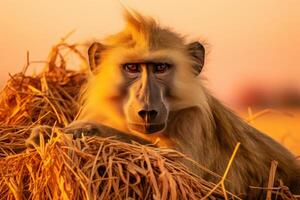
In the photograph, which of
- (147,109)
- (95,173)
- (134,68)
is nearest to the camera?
(95,173)

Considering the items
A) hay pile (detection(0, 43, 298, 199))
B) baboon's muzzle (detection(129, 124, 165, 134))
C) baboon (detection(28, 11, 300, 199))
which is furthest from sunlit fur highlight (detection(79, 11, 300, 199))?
hay pile (detection(0, 43, 298, 199))

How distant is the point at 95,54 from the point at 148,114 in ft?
3.21

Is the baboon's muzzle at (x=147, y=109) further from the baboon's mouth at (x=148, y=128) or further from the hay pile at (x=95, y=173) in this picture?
the hay pile at (x=95, y=173)

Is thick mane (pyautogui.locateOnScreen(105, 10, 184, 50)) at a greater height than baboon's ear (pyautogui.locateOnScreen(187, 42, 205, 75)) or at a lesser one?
greater

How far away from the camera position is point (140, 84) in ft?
16.7

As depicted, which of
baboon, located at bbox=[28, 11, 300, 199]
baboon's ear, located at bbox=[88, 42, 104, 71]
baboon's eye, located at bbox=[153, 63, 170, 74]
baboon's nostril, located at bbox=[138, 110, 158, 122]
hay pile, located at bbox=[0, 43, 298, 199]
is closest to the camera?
hay pile, located at bbox=[0, 43, 298, 199]

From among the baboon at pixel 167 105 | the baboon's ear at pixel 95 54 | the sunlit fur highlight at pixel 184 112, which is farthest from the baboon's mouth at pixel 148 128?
the baboon's ear at pixel 95 54

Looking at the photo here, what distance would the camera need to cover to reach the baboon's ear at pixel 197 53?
5711 mm

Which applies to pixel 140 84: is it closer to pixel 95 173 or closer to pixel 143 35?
pixel 143 35

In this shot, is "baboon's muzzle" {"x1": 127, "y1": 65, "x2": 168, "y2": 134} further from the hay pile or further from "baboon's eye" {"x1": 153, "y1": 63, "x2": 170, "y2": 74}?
the hay pile

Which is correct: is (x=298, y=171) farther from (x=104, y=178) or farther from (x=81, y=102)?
(x=104, y=178)

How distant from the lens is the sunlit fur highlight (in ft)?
17.5

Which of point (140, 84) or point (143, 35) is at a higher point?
point (143, 35)

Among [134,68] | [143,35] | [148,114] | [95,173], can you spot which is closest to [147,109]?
[148,114]
